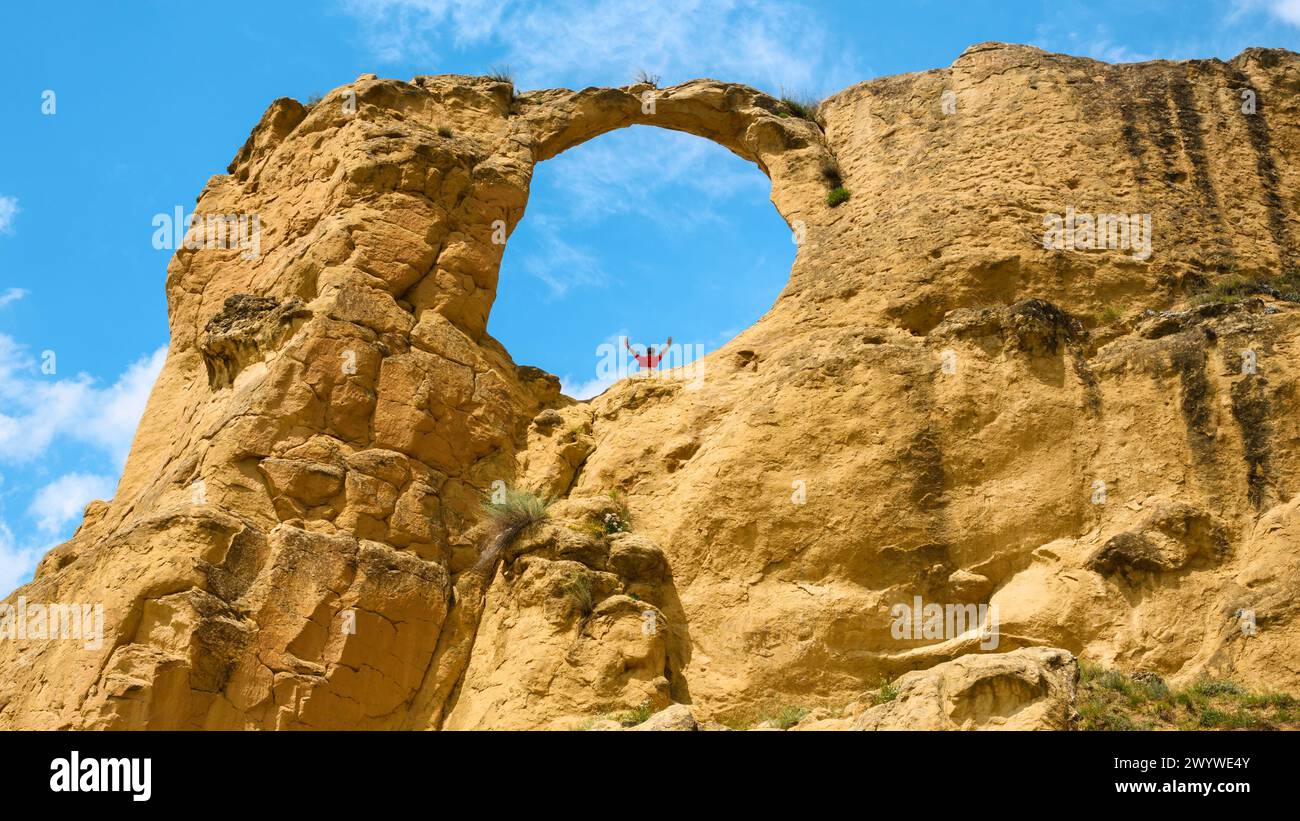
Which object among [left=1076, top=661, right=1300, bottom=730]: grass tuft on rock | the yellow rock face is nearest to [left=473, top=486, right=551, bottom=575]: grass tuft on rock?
the yellow rock face

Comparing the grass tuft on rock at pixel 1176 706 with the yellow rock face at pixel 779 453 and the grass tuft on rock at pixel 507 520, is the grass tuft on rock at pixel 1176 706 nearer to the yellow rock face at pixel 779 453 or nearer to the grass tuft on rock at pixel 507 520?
the yellow rock face at pixel 779 453

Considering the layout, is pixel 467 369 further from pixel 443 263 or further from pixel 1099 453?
pixel 1099 453

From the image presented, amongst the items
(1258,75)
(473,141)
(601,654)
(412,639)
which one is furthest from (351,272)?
(1258,75)

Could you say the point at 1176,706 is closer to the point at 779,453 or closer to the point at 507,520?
the point at 779,453

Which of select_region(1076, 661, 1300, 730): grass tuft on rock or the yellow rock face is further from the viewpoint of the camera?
the yellow rock face

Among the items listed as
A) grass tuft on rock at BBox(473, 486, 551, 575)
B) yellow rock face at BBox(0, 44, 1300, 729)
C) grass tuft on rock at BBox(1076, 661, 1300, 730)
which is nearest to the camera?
grass tuft on rock at BBox(1076, 661, 1300, 730)

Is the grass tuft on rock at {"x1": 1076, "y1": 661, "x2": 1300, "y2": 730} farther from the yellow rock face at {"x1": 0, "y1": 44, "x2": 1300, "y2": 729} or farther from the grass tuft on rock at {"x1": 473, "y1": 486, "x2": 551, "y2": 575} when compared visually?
the grass tuft on rock at {"x1": 473, "y1": 486, "x2": 551, "y2": 575}

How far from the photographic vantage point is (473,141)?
19.7m

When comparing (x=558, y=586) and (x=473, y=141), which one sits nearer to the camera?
(x=558, y=586)

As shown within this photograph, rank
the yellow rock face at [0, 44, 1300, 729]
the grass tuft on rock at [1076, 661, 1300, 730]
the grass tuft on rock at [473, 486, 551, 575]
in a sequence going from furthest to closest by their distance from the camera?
the grass tuft on rock at [473, 486, 551, 575]
the yellow rock face at [0, 44, 1300, 729]
the grass tuft on rock at [1076, 661, 1300, 730]

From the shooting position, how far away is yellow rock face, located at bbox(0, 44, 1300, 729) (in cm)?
1420

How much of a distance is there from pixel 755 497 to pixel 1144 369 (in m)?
4.00

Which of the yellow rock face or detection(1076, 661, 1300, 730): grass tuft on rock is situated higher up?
the yellow rock face
